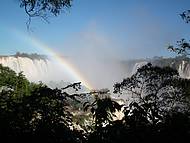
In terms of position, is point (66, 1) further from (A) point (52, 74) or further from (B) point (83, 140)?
(A) point (52, 74)

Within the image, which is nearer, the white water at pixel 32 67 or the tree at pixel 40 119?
the tree at pixel 40 119

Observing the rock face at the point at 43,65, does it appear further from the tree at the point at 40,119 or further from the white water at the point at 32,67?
the tree at the point at 40,119

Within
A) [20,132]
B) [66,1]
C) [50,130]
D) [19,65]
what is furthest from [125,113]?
[19,65]

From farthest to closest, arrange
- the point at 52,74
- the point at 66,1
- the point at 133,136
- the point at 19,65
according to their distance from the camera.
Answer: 1. the point at 52,74
2. the point at 19,65
3. the point at 66,1
4. the point at 133,136

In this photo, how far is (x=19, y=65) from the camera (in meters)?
105

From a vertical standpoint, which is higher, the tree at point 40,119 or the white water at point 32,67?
the white water at point 32,67

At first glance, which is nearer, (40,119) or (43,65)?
(40,119)

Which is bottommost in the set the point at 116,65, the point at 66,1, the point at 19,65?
the point at 66,1

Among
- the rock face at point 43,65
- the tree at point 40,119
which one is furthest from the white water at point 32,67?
the tree at point 40,119

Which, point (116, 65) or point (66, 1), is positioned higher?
point (116, 65)

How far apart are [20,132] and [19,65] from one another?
335 feet

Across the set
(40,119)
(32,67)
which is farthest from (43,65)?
(40,119)

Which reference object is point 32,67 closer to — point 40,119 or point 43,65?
point 43,65

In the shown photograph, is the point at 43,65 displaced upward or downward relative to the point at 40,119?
upward
